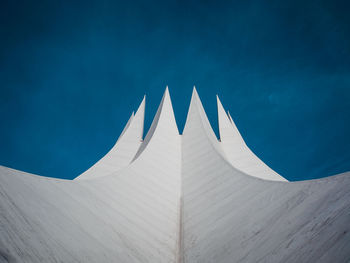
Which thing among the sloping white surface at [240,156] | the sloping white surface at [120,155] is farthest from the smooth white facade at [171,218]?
the sloping white surface at [240,156]

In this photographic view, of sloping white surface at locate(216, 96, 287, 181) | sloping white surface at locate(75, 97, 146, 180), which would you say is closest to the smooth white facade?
sloping white surface at locate(75, 97, 146, 180)

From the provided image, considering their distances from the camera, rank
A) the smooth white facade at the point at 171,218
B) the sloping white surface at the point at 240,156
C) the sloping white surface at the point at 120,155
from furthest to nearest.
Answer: the sloping white surface at the point at 240,156 → the sloping white surface at the point at 120,155 → the smooth white facade at the point at 171,218

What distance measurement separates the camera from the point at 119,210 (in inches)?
103

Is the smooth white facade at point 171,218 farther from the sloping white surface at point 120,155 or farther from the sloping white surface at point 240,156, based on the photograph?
the sloping white surface at point 240,156

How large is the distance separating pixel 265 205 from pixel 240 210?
16.1 inches

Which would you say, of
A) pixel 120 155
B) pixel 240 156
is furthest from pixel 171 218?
pixel 240 156

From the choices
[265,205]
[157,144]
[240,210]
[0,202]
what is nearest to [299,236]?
[265,205]

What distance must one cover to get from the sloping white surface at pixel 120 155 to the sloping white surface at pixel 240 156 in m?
4.90

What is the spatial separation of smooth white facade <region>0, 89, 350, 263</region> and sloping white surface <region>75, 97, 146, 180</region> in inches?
156

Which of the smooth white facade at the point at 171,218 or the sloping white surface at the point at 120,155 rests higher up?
the sloping white surface at the point at 120,155

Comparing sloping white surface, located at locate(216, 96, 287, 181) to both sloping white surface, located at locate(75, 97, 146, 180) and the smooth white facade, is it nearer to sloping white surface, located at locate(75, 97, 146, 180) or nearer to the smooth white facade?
the smooth white facade

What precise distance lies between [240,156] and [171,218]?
6625 millimetres

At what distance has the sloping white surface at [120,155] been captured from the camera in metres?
7.37

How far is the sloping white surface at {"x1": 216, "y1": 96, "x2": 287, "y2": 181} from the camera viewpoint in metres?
7.62
